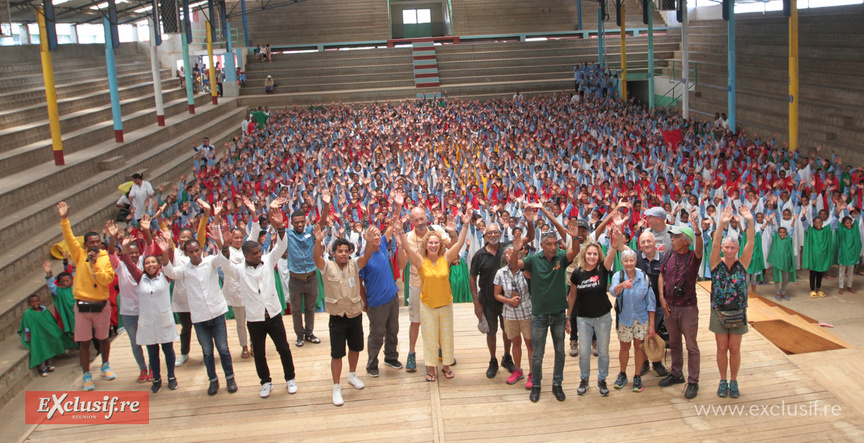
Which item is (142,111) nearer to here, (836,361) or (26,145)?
(26,145)

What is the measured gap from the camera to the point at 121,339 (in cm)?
733

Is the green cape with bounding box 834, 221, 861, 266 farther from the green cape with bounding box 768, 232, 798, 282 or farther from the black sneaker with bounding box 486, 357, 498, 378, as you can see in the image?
the black sneaker with bounding box 486, 357, 498, 378

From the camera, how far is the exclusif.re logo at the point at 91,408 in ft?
18.3

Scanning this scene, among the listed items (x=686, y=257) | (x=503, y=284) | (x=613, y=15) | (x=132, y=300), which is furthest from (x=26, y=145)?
(x=613, y=15)

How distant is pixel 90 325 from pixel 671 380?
5.26m

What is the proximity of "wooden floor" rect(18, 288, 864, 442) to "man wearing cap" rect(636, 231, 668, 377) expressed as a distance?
0.22 m

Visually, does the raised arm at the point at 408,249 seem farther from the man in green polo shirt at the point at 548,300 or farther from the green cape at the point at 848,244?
the green cape at the point at 848,244

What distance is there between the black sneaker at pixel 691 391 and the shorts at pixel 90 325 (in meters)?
5.17

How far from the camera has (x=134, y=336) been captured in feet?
20.8

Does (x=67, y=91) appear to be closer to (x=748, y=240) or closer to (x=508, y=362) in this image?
(x=508, y=362)

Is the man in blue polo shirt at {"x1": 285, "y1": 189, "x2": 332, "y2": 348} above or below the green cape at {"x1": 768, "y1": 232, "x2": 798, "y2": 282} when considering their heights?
above

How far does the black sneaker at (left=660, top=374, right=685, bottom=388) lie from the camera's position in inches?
225

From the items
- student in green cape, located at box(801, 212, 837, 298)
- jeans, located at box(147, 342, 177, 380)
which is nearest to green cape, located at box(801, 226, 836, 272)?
student in green cape, located at box(801, 212, 837, 298)

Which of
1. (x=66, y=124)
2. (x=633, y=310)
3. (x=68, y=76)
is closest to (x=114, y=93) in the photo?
(x=66, y=124)
